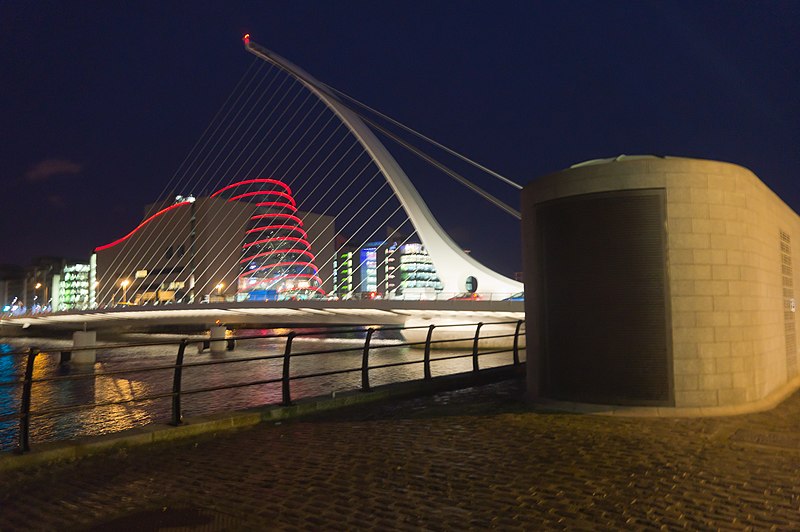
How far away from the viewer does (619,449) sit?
612cm

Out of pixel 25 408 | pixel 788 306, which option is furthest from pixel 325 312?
pixel 25 408

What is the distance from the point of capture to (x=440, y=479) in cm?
511

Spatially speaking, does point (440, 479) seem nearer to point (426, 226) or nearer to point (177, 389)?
point (177, 389)

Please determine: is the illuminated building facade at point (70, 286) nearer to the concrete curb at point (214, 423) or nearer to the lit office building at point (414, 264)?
the lit office building at point (414, 264)

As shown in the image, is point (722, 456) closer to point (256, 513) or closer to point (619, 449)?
point (619, 449)

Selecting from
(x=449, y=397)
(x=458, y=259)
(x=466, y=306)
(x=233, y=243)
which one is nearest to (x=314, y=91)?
(x=458, y=259)

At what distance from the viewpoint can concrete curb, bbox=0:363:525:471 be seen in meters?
5.93

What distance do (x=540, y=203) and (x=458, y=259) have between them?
1049 inches

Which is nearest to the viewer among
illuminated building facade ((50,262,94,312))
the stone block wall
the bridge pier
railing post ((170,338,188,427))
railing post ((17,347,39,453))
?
railing post ((17,347,39,453))

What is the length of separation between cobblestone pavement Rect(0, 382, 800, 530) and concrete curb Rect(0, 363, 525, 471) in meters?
0.22

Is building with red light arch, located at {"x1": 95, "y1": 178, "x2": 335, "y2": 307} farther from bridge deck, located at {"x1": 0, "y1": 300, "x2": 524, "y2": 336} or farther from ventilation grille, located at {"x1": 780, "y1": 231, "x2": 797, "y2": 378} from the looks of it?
ventilation grille, located at {"x1": 780, "y1": 231, "x2": 797, "y2": 378}

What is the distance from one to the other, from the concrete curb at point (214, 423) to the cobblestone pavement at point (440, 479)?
0.22 m

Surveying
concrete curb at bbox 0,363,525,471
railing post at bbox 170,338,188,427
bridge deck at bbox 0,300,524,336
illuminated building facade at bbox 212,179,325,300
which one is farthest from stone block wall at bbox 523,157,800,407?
illuminated building facade at bbox 212,179,325,300

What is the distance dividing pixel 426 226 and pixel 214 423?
101 ft
